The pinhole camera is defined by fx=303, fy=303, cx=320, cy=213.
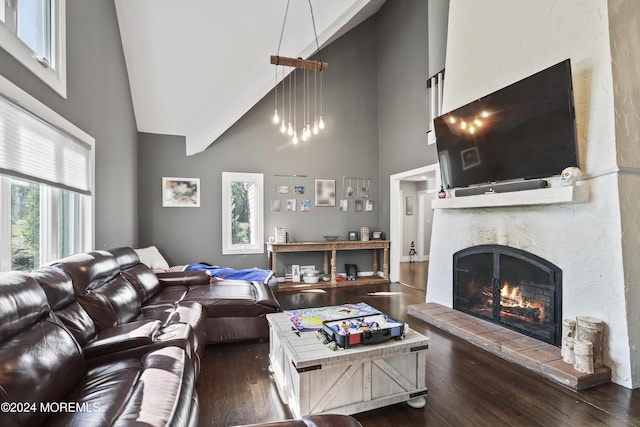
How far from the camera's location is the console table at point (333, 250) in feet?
16.8

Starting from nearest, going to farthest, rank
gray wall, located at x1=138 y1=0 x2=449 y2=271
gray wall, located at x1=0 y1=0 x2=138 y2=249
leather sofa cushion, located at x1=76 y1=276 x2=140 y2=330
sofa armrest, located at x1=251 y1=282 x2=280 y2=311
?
leather sofa cushion, located at x1=76 y1=276 x2=140 y2=330 → gray wall, located at x1=0 y1=0 x2=138 y2=249 → sofa armrest, located at x1=251 y1=282 x2=280 y2=311 → gray wall, located at x1=138 y1=0 x2=449 y2=271

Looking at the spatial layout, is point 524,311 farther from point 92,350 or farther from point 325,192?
point 325,192

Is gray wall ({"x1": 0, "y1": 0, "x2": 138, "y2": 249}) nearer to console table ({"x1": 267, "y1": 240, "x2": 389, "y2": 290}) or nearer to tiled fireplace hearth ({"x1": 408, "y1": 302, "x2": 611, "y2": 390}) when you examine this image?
console table ({"x1": 267, "y1": 240, "x2": 389, "y2": 290})

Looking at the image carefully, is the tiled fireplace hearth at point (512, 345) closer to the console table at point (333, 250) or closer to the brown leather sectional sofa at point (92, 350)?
the console table at point (333, 250)

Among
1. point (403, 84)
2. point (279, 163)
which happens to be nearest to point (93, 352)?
point (279, 163)

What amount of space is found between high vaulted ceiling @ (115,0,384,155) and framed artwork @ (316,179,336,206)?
6.31ft

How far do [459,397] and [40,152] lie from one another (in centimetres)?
339

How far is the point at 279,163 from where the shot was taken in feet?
18.2

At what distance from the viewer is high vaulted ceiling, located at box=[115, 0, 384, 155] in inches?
149

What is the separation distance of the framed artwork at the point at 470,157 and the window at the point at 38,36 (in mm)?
3716

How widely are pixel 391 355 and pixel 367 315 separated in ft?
Answer: 1.31

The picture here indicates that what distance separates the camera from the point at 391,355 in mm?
1841

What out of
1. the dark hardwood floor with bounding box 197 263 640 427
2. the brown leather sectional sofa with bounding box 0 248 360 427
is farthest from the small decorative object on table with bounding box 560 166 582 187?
the brown leather sectional sofa with bounding box 0 248 360 427

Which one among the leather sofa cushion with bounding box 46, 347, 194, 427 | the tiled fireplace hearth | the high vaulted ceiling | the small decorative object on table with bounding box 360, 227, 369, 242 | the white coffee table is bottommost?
the tiled fireplace hearth
